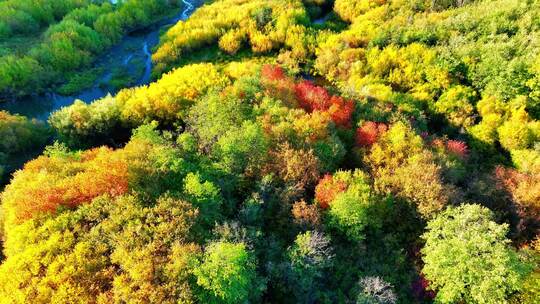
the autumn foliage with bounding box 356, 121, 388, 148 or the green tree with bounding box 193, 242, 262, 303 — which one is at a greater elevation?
the green tree with bounding box 193, 242, 262, 303

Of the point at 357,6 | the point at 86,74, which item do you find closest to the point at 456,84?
the point at 357,6

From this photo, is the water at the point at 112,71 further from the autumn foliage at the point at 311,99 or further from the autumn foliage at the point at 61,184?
the autumn foliage at the point at 311,99

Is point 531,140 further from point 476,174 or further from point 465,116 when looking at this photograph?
Result: point 476,174

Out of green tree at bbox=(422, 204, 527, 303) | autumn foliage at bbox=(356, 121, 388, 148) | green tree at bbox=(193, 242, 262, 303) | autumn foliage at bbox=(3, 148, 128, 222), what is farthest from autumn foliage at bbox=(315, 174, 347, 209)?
autumn foliage at bbox=(3, 148, 128, 222)

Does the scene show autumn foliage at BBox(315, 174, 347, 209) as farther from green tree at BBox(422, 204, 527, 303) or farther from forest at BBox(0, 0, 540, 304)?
green tree at BBox(422, 204, 527, 303)

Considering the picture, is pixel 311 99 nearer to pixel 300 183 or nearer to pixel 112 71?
pixel 300 183

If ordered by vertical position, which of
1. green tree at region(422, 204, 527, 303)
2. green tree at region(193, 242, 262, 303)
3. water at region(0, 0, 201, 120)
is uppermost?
green tree at region(193, 242, 262, 303)

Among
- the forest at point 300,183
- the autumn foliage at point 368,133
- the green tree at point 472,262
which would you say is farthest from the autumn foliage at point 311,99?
the green tree at point 472,262

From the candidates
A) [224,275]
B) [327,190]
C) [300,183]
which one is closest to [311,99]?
[300,183]
